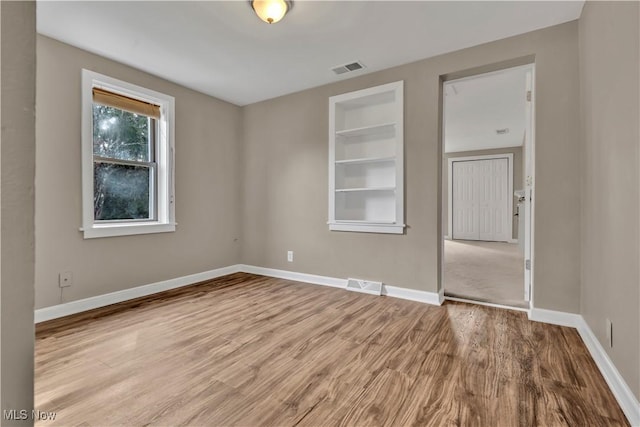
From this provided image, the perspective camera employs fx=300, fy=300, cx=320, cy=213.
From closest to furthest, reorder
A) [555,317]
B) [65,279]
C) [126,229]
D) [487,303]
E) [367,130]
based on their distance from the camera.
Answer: [555,317]
[65,279]
[487,303]
[126,229]
[367,130]

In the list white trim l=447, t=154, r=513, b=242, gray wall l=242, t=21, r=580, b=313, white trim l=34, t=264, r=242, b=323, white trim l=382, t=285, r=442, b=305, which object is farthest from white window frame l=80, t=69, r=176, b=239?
white trim l=447, t=154, r=513, b=242

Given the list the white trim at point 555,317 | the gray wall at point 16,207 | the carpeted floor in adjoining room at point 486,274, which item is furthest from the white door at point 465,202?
the gray wall at point 16,207

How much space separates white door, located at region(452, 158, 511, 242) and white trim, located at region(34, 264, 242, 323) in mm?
6633

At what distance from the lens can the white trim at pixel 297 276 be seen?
3553mm

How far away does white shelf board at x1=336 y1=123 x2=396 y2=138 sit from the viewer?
10.8 feet

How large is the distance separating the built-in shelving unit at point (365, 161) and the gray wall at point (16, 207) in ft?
9.74

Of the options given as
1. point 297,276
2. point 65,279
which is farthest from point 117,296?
point 297,276

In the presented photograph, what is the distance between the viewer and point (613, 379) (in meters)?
1.56

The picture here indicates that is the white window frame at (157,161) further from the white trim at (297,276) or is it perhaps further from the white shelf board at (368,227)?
the white shelf board at (368,227)

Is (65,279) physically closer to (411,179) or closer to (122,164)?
(122,164)

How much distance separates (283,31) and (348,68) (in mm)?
910

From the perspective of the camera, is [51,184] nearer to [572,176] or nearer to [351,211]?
[351,211]

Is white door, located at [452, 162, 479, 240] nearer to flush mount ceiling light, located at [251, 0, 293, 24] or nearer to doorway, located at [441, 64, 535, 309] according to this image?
doorway, located at [441, 64, 535, 309]

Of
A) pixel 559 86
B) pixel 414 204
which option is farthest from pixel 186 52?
pixel 559 86
